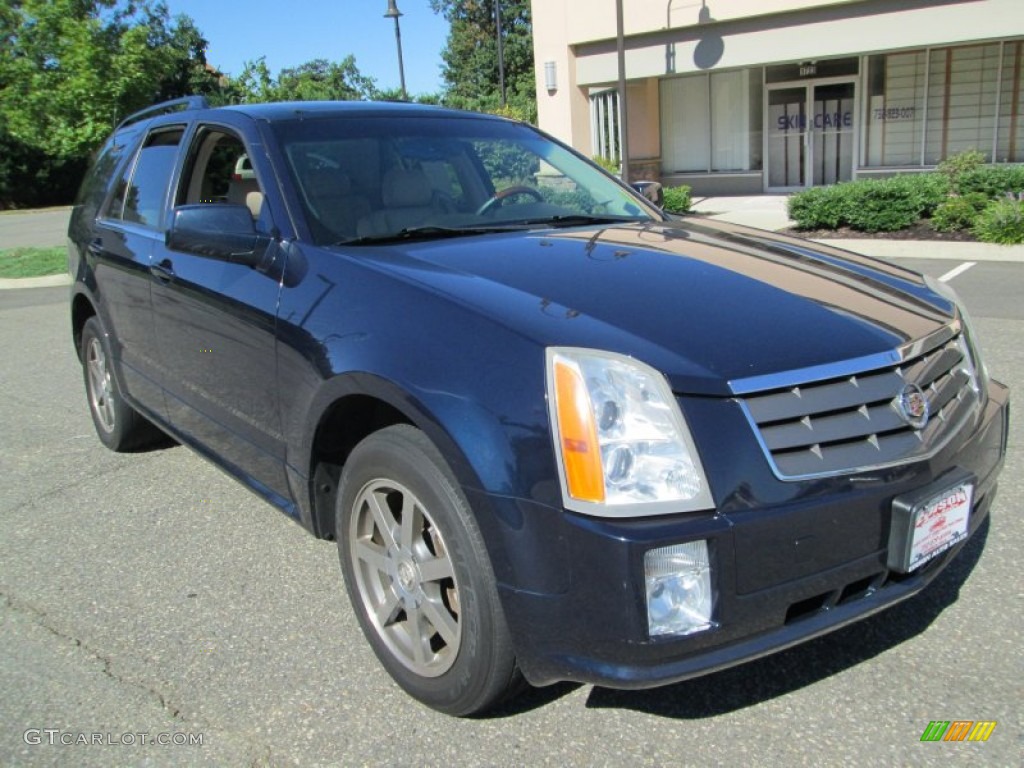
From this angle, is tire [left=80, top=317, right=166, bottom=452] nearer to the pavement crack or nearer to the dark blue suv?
the dark blue suv

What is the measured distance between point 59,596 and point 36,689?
70 cm

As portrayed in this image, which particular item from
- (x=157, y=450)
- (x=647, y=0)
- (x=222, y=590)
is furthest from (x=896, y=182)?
(x=222, y=590)

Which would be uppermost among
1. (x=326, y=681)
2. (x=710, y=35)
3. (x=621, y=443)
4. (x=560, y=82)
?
(x=710, y=35)

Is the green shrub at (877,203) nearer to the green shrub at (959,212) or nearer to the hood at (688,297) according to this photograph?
the green shrub at (959,212)

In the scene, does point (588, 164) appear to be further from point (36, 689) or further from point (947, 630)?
point (36, 689)

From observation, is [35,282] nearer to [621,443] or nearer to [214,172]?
[214,172]

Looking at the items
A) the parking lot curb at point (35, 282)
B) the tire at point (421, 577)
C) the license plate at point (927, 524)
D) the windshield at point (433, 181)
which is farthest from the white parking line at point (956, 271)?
the parking lot curb at point (35, 282)

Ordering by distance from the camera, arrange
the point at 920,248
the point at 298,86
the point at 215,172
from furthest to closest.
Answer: the point at 298,86, the point at 920,248, the point at 215,172

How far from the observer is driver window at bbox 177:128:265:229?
3.87 meters

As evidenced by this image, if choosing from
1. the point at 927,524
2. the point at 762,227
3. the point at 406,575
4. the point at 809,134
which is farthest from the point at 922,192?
the point at 406,575

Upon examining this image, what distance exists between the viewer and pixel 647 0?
1773 centimetres

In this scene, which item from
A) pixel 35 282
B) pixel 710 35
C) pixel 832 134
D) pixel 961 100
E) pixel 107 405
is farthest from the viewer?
pixel 832 134

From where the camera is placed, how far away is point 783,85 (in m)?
19.2

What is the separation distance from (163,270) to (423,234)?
140cm
